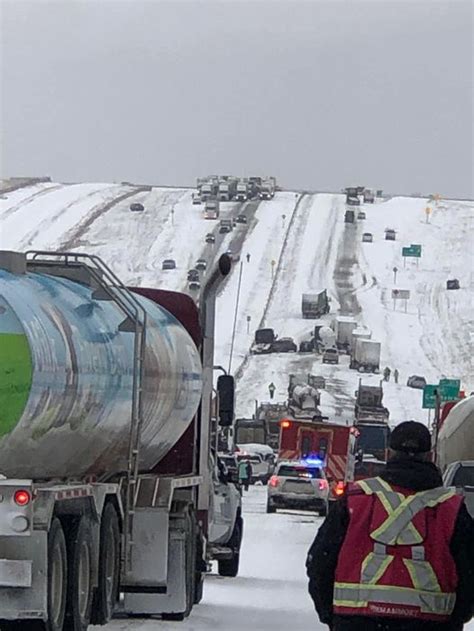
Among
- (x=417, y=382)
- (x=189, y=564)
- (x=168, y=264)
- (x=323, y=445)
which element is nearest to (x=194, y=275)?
(x=168, y=264)

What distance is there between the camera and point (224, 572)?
21.7 metres

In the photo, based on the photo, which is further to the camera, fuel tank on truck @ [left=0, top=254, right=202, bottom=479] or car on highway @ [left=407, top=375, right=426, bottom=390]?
car on highway @ [left=407, top=375, right=426, bottom=390]

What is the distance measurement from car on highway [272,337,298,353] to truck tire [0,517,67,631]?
7601 cm

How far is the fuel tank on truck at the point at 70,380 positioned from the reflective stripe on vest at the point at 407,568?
463 cm

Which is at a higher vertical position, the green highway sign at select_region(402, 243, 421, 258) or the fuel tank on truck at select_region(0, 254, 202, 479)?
the green highway sign at select_region(402, 243, 421, 258)

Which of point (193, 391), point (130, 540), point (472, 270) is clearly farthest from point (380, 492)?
point (472, 270)

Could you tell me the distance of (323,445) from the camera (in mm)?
44469

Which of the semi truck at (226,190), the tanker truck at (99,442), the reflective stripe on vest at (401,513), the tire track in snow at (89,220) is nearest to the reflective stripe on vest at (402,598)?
the reflective stripe on vest at (401,513)

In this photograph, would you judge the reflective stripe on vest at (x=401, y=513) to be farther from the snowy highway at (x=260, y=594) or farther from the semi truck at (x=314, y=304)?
the semi truck at (x=314, y=304)

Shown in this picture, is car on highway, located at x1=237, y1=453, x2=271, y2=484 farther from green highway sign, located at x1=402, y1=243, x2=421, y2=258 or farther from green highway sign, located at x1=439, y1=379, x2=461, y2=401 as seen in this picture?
green highway sign, located at x1=402, y1=243, x2=421, y2=258

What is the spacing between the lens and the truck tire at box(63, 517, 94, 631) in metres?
11.9

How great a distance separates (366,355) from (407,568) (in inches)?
3051

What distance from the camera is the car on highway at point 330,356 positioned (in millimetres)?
86125

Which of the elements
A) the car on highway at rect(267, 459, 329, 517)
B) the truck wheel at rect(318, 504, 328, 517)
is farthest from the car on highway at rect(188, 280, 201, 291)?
the car on highway at rect(267, 459, 329, 517)
